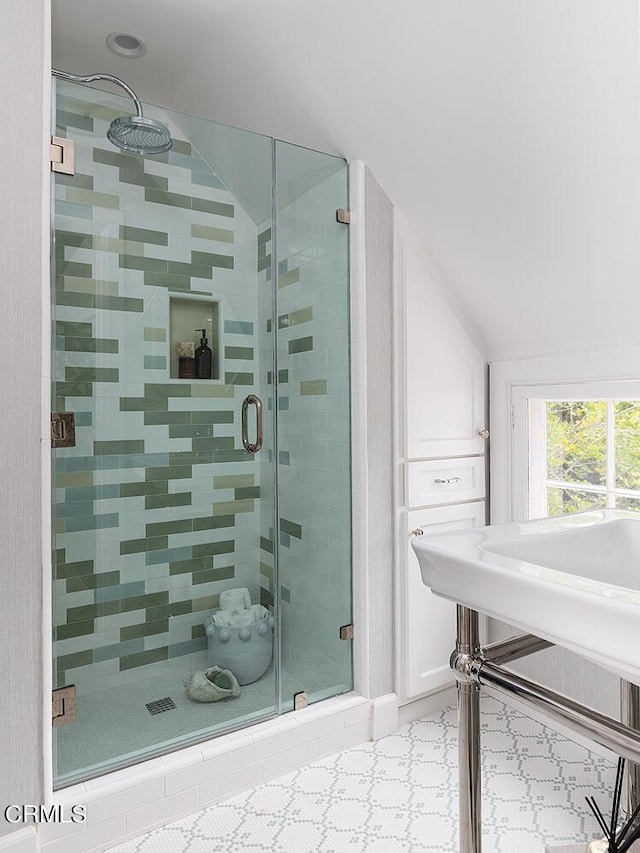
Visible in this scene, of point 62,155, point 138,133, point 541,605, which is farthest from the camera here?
point 138,133

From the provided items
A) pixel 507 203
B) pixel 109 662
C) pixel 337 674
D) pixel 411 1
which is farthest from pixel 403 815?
pixel 411 1

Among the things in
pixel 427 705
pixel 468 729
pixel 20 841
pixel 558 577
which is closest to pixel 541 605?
pixel 558 577

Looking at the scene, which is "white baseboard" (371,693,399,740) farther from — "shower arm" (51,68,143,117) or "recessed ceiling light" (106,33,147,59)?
"recessed ceiling light" (106,33,147,59)

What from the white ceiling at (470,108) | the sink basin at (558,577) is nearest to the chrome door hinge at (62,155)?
the white ceiling at (470,108)

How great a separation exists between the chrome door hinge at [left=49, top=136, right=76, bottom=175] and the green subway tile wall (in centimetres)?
3

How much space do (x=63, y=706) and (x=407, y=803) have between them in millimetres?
1017

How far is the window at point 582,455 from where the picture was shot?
1.84 meters

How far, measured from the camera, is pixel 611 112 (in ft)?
4.46

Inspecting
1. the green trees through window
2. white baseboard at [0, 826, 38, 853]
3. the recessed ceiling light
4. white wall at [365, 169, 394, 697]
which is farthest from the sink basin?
the recessed ceiling light

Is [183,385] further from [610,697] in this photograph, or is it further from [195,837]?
[610,697]

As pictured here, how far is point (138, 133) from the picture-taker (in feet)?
5.35

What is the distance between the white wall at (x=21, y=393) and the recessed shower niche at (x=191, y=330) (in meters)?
0.42

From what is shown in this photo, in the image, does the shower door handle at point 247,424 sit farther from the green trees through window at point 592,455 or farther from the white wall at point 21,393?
the green trees through window at point 592,455

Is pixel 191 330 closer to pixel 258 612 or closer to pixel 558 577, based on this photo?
pixel 258 612
